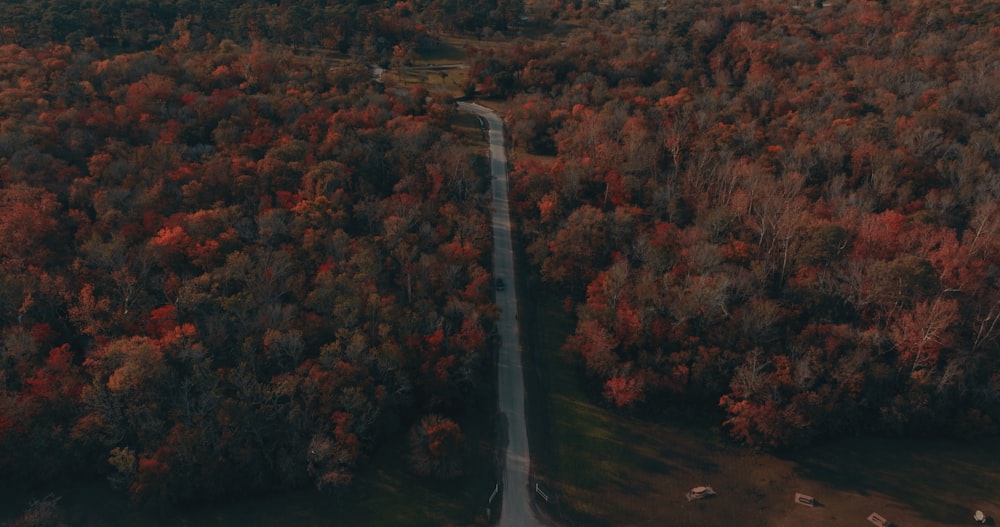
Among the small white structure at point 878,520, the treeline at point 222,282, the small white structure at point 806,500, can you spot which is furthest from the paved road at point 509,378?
the small white structure at point 878,520

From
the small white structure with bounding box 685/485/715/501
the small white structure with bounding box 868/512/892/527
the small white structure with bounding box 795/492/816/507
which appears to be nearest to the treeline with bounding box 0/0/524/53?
the small white structure with bounding box 685/485/715/501

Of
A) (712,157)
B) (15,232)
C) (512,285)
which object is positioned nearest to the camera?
(15,232)

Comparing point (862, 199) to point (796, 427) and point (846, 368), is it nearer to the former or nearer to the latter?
point (846, 368)

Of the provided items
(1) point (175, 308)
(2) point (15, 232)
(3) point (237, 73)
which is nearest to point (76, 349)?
(1) point (175, 308)

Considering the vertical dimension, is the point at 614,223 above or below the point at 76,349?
above

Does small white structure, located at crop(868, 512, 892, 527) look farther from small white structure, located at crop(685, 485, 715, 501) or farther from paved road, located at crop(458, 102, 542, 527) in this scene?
paved road, located at crop(458, 102, 542, 527)

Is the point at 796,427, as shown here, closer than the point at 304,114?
Yes
